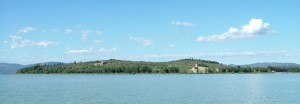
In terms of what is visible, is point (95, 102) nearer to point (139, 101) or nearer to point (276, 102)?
point (139, 101)

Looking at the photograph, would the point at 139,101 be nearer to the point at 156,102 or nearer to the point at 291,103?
the point at 156,102

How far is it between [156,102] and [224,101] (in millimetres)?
10132

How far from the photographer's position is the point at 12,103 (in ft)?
218

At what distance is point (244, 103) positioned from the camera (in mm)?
64500

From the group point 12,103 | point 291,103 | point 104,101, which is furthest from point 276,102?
point 12,103

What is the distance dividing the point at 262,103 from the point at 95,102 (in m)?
24.3

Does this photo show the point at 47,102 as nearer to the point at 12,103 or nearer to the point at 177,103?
the point at 12,103

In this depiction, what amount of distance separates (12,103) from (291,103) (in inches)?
1598

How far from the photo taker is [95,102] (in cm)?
6719

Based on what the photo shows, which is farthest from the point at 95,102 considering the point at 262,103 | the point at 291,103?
the point at 291,103

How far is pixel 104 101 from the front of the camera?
225ft

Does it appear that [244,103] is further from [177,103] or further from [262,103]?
[177,103]

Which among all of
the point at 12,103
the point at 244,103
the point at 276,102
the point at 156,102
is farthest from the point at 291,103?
the point at 12,103

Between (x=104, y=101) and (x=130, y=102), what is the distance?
14.4 feet
